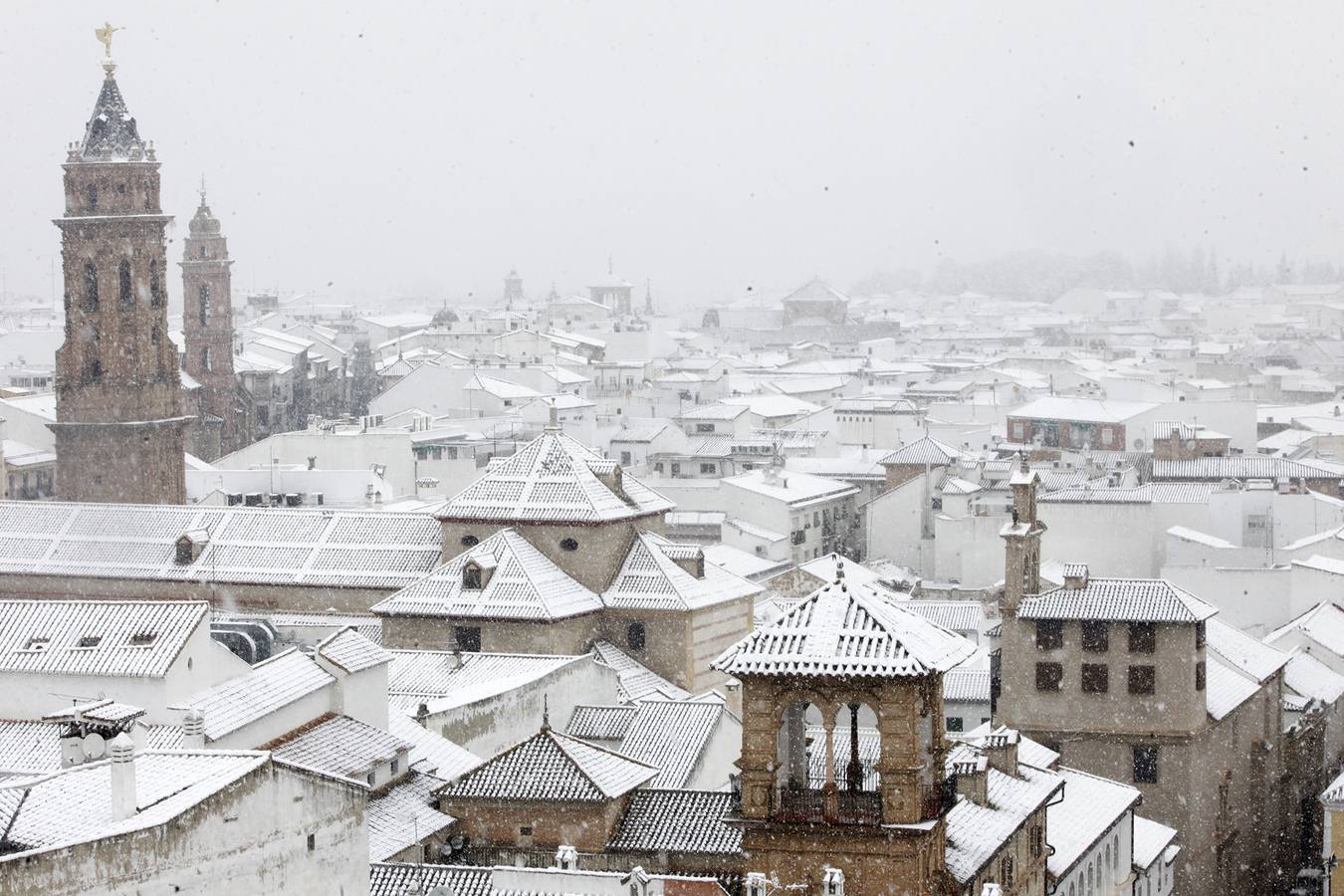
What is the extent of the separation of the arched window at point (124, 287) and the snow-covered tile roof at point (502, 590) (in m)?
12.0

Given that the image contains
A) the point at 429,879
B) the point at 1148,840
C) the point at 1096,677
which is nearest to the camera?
the point at 429,879

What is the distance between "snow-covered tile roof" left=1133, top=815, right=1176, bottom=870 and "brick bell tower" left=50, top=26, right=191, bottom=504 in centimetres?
2324

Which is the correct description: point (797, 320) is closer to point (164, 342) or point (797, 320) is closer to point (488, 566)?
point (164, 342)

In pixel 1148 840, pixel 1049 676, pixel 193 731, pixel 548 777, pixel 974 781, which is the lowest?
pixel 1148 840

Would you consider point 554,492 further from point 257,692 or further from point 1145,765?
point 257,692

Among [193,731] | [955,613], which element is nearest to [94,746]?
[193,731]

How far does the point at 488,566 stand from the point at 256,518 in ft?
18.9

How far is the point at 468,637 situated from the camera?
121 feet

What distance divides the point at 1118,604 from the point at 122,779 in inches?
852

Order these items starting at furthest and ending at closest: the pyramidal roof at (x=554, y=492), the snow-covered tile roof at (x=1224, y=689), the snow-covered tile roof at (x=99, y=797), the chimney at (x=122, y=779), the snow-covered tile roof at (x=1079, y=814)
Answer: the pyramidal roof at (x=554, y=492) < the snow-covered tile roof at (x=1224, y=689) < the snow-covered tile roof at (x=1079, y=814) < the chimney at (x=122, y=779) < the snow-covered tile roof at (x=99, y=797)

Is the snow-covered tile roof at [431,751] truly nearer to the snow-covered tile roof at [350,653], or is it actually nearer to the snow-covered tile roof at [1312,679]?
the snow-covered tile roof at [350,653]

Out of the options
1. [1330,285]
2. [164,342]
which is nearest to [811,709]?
[164,342]

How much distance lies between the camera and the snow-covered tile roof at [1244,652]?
38.5 m

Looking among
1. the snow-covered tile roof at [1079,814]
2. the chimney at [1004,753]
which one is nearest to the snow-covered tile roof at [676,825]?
the chimney at [1004,753]
